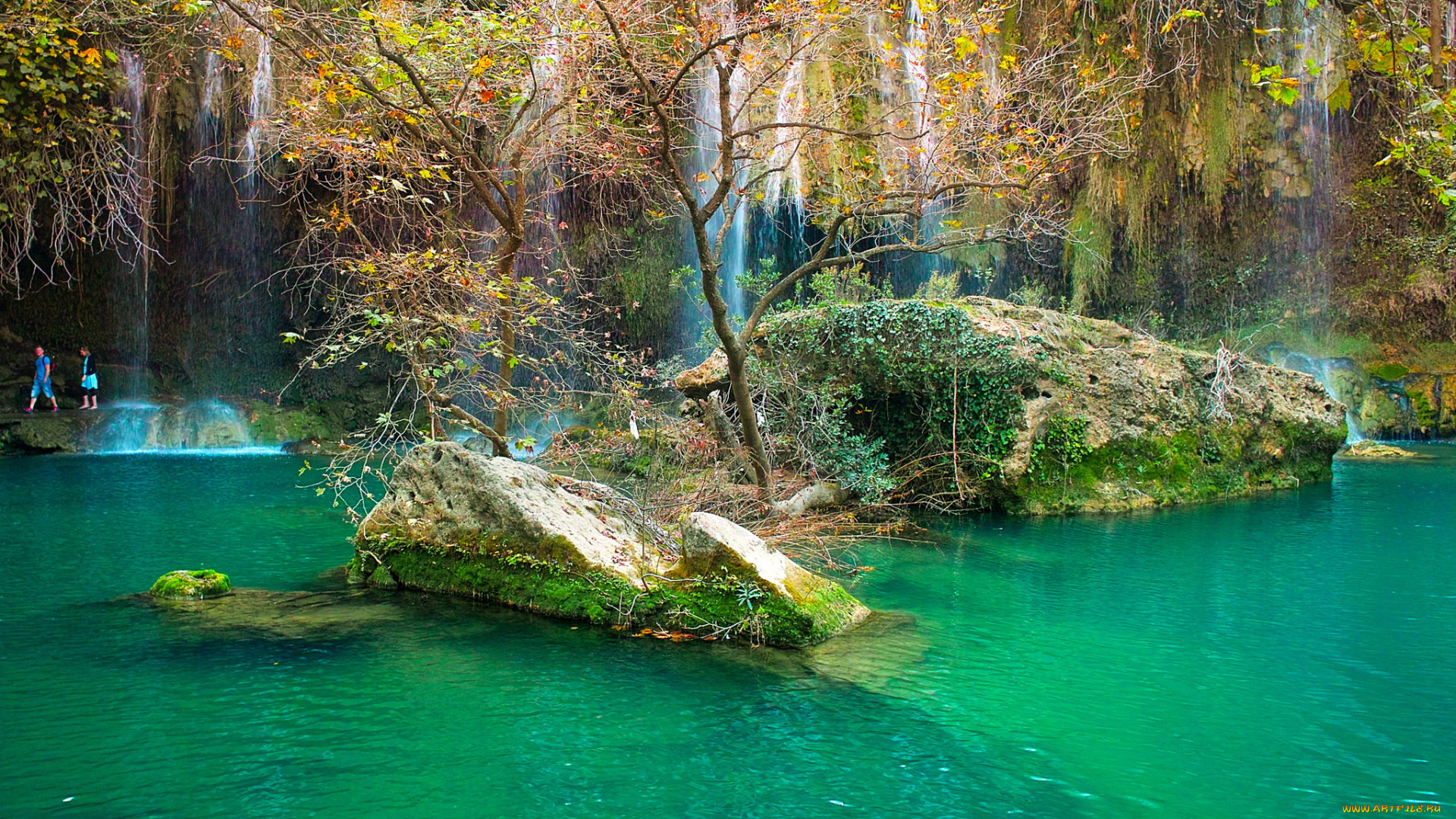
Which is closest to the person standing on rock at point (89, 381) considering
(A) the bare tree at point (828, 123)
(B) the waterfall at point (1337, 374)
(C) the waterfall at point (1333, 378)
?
(A) the bare tree at point (828, 123)

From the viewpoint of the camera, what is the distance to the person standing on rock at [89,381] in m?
19.6

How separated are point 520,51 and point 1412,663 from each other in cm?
798

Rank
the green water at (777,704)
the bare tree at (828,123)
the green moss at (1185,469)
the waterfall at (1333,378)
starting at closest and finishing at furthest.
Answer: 1. the green water at (777,704)
2. the bare tree at (828,123)
3. the green moss at (1185,469)
4. the waterfall at (1333,378)

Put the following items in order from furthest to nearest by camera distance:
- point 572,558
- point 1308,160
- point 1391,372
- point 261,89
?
point 1308,160
point 1391,372
point 261,89
point 572,558

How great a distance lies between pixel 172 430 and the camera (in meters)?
19.5

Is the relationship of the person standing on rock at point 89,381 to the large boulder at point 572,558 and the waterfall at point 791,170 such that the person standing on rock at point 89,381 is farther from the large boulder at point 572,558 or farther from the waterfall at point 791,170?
the large boulder at point 572,558

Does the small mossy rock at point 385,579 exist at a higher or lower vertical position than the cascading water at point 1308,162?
lower

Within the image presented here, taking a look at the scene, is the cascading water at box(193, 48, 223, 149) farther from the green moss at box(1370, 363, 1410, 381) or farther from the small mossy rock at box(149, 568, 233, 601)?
the green moss at box(1370, 363, 1410, 381)

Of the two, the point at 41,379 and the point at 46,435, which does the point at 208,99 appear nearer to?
the point at 41,379

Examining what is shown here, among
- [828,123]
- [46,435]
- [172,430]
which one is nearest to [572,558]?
[828,123]

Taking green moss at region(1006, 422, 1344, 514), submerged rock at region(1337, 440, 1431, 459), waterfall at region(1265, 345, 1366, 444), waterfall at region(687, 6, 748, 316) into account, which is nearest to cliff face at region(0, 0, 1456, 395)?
waterfall at region(687, 6, 748, 316)

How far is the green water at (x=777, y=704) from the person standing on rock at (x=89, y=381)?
1207 centimetres

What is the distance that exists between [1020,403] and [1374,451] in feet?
33.9

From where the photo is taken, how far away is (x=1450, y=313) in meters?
22.6
